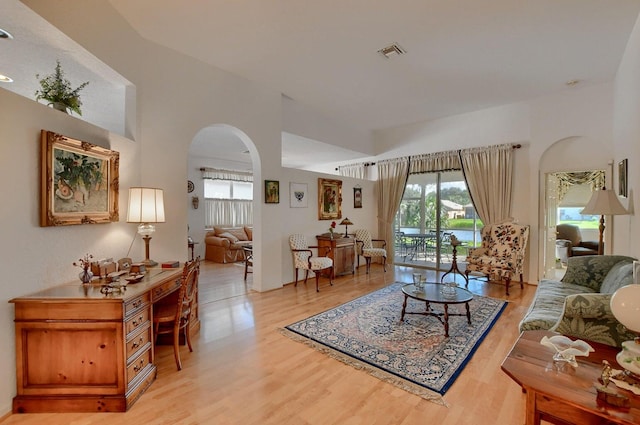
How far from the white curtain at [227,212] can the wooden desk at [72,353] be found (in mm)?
6375

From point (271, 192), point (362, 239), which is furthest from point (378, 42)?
point (362, 239)

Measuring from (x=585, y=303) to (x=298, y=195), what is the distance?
14.0 ft

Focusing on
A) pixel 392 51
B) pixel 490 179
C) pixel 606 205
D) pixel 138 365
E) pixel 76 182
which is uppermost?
pixel 392 51

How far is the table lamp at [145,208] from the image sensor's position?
2867 millimetres

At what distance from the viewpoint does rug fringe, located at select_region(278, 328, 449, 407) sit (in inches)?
84.4

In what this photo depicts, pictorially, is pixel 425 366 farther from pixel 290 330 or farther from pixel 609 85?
pixel 609 85

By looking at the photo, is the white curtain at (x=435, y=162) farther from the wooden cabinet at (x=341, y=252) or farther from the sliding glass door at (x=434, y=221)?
the wooden cabinet at (x=341, y=252)

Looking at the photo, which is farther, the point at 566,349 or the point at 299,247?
the point at 299,247

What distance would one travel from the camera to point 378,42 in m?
3.32

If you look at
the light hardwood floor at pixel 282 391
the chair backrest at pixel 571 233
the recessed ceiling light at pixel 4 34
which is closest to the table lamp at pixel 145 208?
the light hardwood floor at pixel 282 391

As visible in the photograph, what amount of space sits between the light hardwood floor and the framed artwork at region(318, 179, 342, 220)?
113 inches

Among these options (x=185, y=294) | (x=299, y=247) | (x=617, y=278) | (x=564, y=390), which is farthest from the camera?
(x=299, y=247)

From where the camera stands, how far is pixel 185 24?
9.87 ft

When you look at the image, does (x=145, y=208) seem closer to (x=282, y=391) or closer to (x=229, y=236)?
(x=282, y=391)
